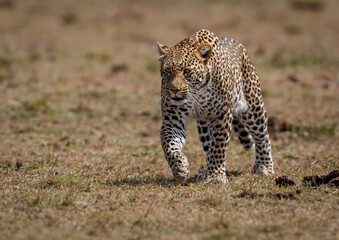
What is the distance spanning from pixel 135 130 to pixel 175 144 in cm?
479

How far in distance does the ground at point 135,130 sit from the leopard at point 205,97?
42cm

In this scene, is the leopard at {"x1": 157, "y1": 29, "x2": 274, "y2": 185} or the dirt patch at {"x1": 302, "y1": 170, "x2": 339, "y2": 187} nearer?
the leopard at {"x1": 157, "y1": 29, "x2": 274, "y2": 185}

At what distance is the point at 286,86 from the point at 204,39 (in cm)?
Answer: 921

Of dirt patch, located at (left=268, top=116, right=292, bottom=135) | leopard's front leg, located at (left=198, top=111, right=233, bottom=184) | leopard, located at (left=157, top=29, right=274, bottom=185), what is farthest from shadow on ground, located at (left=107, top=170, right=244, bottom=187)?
dirt patch, located at (left=268, top=116, right=292, bottom=135)

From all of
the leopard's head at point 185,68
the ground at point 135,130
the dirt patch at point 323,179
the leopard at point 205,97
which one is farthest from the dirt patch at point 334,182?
the leopard's head at point 185,68

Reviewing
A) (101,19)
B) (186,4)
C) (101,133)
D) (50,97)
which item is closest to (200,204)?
(101,133)

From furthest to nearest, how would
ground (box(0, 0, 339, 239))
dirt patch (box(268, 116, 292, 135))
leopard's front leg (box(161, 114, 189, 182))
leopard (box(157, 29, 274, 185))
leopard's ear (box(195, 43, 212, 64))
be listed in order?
dirt patch (box(268, 116, 292, 135)) → leopard's front leg (box(161, 114, 189, 182)) → leopard's ear (box(195, 43, 212, 64)) → leopard (box(157, 29, 274, 185)) → ground (box(0, 0, 339, 239))

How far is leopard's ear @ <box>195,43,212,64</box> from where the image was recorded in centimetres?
797

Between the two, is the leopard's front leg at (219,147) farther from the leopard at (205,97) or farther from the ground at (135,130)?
the ground at (135,130)

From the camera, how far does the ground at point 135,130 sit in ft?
21.0

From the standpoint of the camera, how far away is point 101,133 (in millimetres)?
12539

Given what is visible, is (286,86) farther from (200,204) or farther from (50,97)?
(200,204)

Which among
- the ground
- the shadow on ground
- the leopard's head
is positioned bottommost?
the shadow on ground

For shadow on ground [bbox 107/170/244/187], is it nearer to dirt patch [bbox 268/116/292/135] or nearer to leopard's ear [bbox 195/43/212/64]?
leopard's ear [bbox 195/43/212/64]
